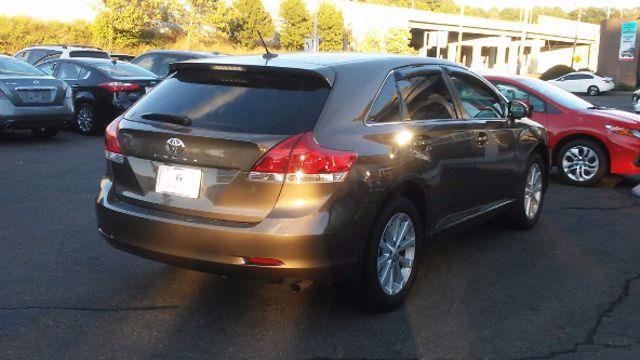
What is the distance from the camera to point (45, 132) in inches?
511

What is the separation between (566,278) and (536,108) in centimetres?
497

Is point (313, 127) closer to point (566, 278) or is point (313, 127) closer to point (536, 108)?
point (566, 278)

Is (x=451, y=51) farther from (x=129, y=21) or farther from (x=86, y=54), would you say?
(x=86, y=54)

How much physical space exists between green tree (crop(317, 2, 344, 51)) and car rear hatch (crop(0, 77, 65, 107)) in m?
60.8

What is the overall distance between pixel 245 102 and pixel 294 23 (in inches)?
2712

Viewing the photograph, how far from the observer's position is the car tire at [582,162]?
9172 millimetres

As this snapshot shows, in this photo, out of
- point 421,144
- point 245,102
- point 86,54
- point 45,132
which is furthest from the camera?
point 86,54

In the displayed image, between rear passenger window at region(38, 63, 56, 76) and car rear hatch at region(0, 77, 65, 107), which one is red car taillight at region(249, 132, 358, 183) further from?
rear passenger window at region(38, 63, 56, 76)

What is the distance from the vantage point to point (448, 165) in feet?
15.9

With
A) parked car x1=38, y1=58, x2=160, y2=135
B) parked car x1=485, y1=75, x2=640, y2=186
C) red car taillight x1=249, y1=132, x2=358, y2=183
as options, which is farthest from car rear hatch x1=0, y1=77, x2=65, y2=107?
red car taillight x1=249, y1=132, x2=358, y2=183

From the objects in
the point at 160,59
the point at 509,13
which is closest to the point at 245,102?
the point at 160,59

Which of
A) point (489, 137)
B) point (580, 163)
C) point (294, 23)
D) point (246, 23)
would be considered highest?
point (294, 23)

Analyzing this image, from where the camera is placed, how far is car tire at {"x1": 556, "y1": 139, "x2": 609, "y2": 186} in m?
9.17

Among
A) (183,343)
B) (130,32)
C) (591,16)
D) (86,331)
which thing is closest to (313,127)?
(183,343)
